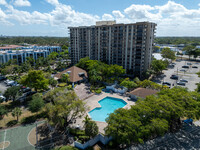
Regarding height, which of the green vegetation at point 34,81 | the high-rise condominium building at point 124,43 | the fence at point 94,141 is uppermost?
Result: the high-rise condominium building at point 124,43

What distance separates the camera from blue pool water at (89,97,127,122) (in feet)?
A: 110

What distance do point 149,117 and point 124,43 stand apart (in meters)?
42.8

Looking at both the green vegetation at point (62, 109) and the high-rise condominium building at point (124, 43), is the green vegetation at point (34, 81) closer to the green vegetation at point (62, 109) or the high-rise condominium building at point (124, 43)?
the green vegetation at point (62, 109)

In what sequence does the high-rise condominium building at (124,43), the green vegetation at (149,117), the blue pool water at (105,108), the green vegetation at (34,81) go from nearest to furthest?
the green vegetation at (149,117), the blue pool water at (105,108), the green vegetation at (34,81), the high-rise condominium building at (124,43)

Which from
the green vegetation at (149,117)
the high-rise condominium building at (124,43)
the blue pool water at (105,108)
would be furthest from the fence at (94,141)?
the high-rise condominium building at (124,43)

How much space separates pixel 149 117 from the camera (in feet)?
72.8

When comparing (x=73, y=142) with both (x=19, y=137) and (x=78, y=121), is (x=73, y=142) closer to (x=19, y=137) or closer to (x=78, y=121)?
(x=78, y=121)

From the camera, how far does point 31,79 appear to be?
38094 millimetres

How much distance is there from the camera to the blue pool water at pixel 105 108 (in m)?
33.5

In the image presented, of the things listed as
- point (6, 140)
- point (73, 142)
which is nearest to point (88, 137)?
point (73, 142)

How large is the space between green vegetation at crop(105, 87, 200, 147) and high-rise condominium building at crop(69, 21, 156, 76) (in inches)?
1309

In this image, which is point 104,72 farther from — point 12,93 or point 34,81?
point 12,93

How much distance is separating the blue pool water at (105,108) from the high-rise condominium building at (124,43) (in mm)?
22696

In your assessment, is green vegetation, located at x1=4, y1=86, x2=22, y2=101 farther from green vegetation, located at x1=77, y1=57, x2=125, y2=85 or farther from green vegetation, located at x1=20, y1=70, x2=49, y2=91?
green vegetation, located at x1=77, y1=57, x2=125, y2=85
